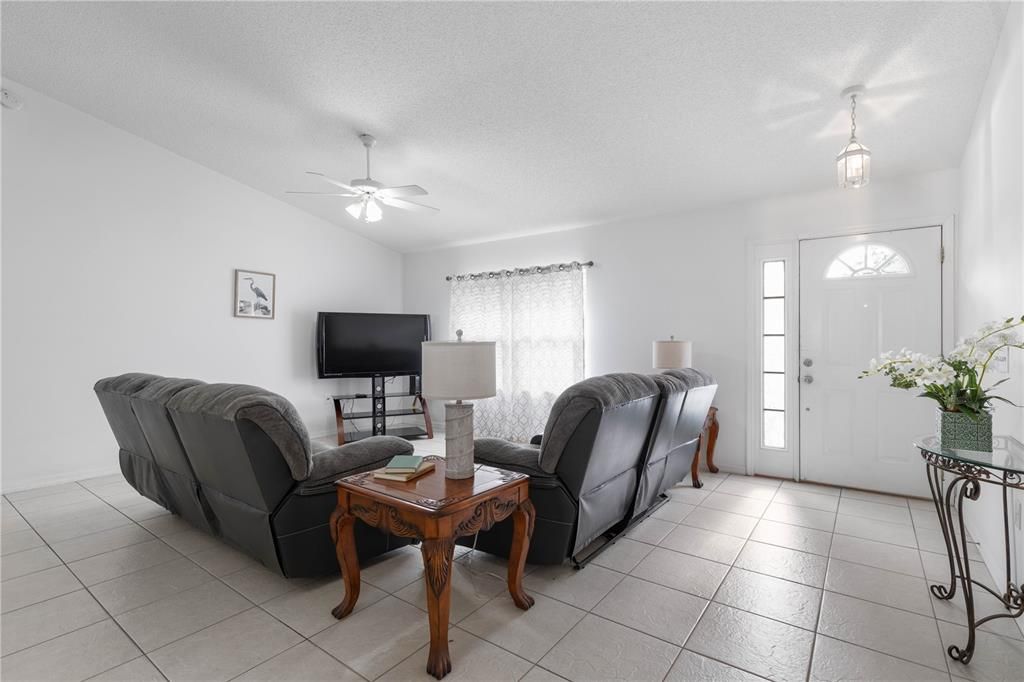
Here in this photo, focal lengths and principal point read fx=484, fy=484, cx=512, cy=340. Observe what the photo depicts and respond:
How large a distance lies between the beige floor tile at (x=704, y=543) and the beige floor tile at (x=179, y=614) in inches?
91.1

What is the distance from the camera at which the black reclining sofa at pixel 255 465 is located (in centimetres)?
210

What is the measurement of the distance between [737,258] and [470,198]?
266cm

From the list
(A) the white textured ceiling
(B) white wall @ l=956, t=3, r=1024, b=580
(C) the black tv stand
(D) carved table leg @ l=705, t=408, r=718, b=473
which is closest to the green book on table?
(A) the white textured ceiling

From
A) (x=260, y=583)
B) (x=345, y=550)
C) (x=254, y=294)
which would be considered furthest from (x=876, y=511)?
(x=254, y=294)

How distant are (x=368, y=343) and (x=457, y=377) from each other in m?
4.37

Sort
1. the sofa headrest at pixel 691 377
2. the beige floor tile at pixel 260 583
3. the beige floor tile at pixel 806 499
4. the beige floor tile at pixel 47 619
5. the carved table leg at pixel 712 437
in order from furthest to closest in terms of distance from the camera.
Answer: the carved table leg at pixel 712 437 → the beige floor tile at pixel 806 499 → the sofa headrest at pixel 691 377 → the beige floor tile at pixel 260 583 → the beige floor tile at pixel 47 619

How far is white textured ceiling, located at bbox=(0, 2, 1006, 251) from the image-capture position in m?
2.47

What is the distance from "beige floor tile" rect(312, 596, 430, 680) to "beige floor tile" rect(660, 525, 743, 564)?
61.5 inches

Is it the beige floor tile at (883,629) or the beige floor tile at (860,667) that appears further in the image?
the beige floor tile at (883,629)

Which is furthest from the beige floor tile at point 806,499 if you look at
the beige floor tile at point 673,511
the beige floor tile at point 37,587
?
the beige floor tile at point 37,587

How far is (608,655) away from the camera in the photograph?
6.13 ft

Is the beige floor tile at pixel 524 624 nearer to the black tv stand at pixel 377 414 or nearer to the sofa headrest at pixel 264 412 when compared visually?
the sofa headrest at pixel 264 412

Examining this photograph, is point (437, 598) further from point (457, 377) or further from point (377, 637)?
point (457, 377)

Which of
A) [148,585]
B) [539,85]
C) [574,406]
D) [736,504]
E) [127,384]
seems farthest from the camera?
[736,504]
